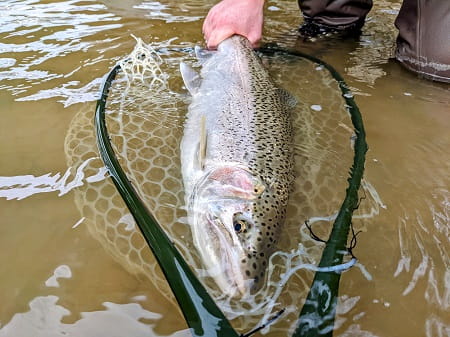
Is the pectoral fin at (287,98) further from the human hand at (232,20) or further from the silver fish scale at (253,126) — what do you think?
the human hand at (232,20)

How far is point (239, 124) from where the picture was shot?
2.23 metres

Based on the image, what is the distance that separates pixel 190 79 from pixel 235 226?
4.25 ft

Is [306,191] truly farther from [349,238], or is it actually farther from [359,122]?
[359,122]

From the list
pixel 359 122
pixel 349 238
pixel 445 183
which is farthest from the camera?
pixel 359 122

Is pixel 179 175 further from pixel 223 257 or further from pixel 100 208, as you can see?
pixel 223 257

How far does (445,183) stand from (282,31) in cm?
220

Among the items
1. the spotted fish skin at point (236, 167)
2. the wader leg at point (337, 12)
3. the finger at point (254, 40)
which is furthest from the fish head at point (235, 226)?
the wader leg at point (337, 12)

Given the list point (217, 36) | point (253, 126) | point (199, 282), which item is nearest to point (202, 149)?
point (253, 126)

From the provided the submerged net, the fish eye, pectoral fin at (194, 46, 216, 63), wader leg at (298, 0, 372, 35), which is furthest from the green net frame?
wader leg at (298, 0, 372, 35)

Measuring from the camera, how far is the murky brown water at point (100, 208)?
57.9 inches

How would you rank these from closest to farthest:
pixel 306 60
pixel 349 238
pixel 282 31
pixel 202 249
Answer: pixel 202 249
pixel 349 238
pixel 306 60
pixel 282 31

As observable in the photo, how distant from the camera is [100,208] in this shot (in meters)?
1.81

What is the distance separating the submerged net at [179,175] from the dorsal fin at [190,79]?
10 cm

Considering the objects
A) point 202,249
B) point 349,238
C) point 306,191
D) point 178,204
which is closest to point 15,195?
point 178,204
